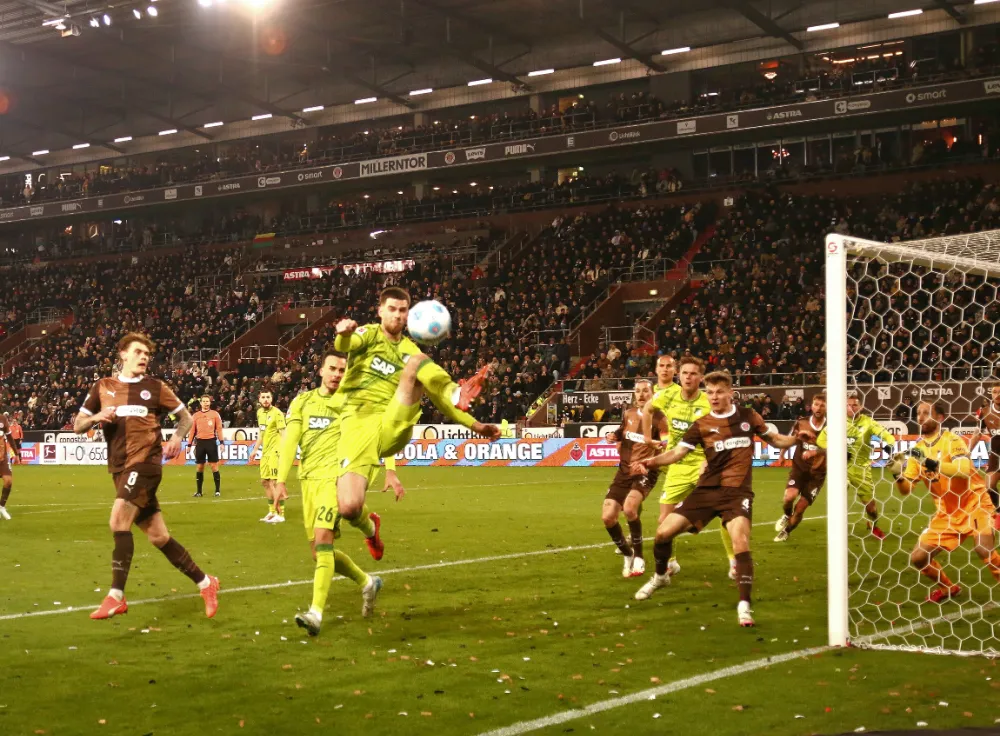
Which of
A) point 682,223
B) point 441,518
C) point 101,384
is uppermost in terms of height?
point 682,223

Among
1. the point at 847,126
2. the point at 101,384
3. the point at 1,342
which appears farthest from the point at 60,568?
the point at 1,342

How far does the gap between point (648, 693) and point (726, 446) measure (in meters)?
3.08

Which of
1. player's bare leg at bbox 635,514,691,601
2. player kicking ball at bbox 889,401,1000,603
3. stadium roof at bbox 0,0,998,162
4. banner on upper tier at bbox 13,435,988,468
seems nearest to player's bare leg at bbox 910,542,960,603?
player kicking ball at bbox 889,401,1000,603

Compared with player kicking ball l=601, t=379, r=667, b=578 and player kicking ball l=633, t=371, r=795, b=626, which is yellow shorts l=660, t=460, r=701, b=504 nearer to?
player kicking ball l=601, t=379, r=667, b=578

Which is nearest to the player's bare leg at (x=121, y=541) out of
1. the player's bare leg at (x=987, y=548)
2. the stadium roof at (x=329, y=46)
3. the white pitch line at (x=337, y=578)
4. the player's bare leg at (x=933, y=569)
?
the white pitch line at (x=337, y=578)

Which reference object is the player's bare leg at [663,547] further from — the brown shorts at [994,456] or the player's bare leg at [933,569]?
the brown shorts at [994,456]

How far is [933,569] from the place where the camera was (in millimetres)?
9750

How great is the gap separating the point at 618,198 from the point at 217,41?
16.1 meters

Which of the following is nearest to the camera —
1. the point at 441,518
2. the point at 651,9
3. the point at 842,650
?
the point at 842,650

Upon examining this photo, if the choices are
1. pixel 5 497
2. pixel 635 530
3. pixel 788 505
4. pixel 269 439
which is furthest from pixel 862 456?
pixel 5 497

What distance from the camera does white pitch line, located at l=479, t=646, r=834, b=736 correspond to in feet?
19.4

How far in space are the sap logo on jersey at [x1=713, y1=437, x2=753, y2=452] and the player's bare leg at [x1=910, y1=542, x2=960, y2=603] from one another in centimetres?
183

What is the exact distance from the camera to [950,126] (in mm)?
38375

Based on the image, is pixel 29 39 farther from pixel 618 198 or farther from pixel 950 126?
pixel 950 126
